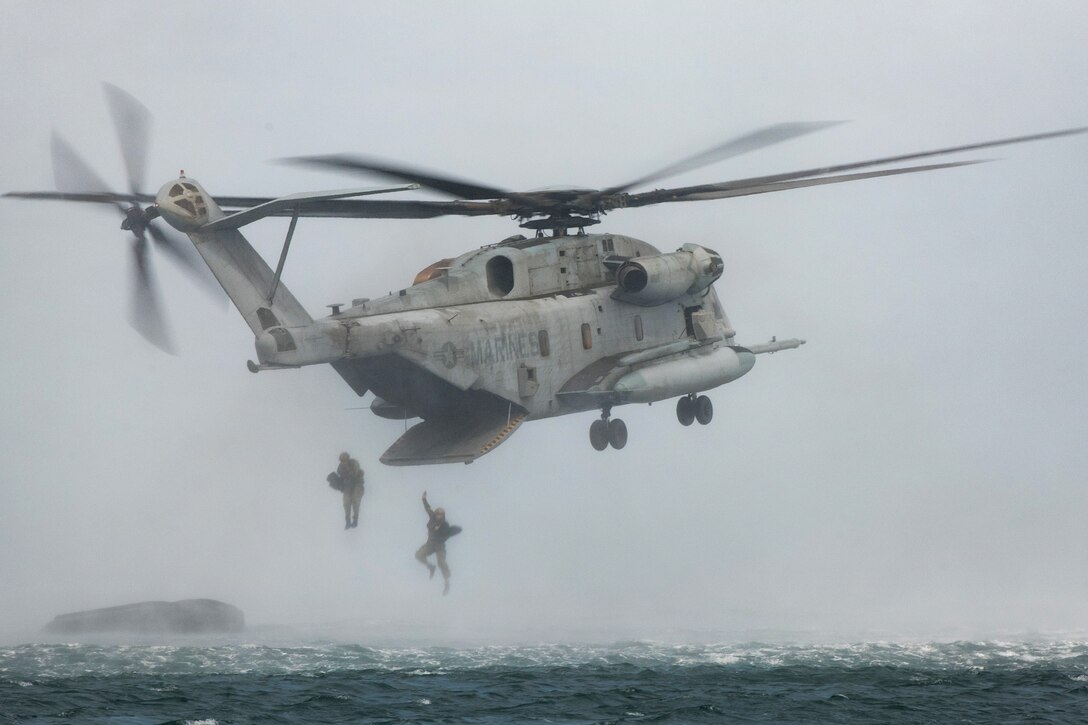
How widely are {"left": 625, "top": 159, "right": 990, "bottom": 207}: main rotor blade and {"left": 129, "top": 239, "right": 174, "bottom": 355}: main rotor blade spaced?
36.4ft

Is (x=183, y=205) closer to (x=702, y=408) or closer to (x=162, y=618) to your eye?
(x=702, y=408)

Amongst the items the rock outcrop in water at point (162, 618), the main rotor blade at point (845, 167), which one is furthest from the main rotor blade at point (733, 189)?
the rock outcrop in water at point (162, 618)

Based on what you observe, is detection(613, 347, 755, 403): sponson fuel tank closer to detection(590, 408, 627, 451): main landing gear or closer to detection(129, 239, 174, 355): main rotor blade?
detection(590, 408, 627, 451): main landing gear

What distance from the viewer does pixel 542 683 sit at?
33531mm

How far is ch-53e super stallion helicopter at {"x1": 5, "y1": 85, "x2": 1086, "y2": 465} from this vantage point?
97.3ft

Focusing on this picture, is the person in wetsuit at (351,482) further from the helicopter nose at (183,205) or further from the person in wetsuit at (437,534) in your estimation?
the helicopter nose at (183,205)

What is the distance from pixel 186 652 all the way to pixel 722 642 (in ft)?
43.6

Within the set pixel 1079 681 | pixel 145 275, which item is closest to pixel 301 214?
pixel 145 275

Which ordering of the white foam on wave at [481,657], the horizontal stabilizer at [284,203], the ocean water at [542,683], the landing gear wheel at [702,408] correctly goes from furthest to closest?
the landing gear wheel at [702,408], the white foam on wave at [481,657], the ocean water at [542,683], the horizontal stabilizer at [284,203]

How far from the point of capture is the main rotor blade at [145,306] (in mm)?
31266

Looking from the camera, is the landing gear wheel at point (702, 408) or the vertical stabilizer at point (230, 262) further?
the landing gear wheel at point (702, 408)

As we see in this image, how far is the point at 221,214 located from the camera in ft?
98.3

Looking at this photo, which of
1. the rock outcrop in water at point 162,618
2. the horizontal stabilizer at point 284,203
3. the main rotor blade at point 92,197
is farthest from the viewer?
the rock outcrop in water at point 162,618

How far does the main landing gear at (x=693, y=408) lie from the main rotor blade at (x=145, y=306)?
13.1 metres
